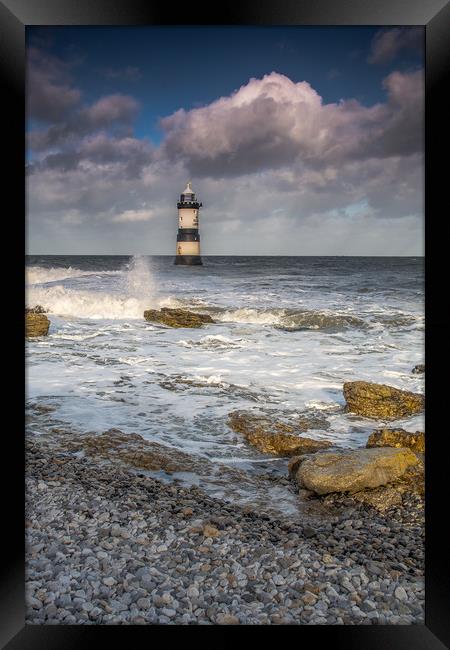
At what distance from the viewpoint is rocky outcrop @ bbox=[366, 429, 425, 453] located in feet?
10.8

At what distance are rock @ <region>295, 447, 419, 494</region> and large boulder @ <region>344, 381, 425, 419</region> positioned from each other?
149 centimetres

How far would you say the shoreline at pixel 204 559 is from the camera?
1666 mm

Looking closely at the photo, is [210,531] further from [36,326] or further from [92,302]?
[92,302]

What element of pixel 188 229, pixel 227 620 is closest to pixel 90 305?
pixel 188 229

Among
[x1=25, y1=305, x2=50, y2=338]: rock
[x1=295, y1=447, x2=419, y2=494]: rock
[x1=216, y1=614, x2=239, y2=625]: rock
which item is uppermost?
[x1=25, y1=305, x2=50, y2=338]: rock

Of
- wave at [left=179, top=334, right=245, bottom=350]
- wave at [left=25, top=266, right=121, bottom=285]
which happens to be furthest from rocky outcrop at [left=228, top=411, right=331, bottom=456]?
wave at [left=25, top=266, right=121, bottom=285]

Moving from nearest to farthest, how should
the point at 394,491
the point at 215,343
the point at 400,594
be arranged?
the point at 400,594
the point at 394,491
the point at 215,343

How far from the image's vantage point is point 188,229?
70.1ft

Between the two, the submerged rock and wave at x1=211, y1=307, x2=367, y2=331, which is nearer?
the submerged rock

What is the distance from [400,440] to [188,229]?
743 inches

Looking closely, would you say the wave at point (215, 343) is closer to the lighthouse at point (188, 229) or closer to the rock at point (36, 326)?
the rock at point (36, 326)

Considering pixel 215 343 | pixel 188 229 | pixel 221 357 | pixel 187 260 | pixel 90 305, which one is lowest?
pixel 221 357

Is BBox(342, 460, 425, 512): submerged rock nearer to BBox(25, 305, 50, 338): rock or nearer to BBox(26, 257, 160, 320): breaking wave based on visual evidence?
BBox(25, 305, 50, 338): rock

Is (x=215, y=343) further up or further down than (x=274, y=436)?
further up
